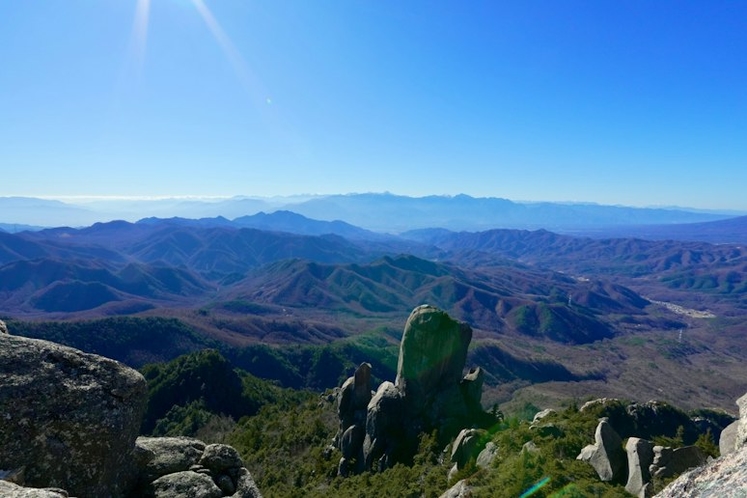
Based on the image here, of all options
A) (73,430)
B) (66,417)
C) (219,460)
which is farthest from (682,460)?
(66,417)

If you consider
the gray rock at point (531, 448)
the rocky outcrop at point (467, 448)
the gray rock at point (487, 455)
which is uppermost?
the gray rock at point (531, 448)

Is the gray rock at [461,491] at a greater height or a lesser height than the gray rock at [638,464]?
lesser

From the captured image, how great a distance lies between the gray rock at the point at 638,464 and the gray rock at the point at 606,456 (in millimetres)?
610

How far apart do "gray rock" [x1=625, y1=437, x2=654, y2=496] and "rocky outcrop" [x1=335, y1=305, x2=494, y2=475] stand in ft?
59.0

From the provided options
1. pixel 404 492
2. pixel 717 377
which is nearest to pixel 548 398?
pixel 404 492

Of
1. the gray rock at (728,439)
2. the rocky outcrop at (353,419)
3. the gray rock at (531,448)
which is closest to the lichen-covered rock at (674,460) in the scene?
the gray rock at (728,439)

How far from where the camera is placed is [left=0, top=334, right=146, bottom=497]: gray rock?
1045cm

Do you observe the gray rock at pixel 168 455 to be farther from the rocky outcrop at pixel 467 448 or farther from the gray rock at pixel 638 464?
the gray rock at pixel 638 464

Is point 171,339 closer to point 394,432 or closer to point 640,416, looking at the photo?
point 394,432

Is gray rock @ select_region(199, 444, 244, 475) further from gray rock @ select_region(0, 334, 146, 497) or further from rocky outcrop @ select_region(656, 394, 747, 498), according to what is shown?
rocky outcrop @ select_region(656, 394, 747, 498)

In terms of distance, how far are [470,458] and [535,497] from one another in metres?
9.65

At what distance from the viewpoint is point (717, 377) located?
199m

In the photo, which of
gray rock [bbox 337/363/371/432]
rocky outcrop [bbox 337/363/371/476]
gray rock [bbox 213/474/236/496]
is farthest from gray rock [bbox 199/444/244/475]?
gray rock [bbox 337/363/371/432]

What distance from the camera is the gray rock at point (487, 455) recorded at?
2493cm
